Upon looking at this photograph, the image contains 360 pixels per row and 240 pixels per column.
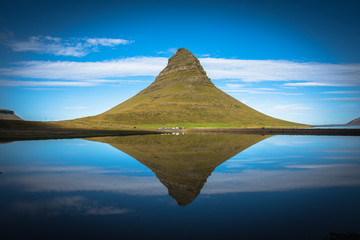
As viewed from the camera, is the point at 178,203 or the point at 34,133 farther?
the point at 34,133

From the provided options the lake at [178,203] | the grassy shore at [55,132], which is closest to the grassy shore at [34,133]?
the grassy shore at [55,132]

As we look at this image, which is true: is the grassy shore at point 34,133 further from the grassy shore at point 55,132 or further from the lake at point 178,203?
the lake at point 178,203

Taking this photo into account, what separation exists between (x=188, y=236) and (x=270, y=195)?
24.5ft

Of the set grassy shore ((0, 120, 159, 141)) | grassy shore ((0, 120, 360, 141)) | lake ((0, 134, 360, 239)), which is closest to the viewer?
lake ((0, 134, 360, 239))

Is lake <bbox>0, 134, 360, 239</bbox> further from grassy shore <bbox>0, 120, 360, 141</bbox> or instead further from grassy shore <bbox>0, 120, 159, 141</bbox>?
grassy shore <bbox>0, 120, 360, 141</bbox>

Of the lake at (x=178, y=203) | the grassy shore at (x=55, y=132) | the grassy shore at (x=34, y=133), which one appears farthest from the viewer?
the grassy shore at (x=55, y=132)

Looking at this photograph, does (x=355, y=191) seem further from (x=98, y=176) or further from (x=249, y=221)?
(x=98, y=176)

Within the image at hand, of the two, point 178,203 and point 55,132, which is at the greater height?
point 55,132

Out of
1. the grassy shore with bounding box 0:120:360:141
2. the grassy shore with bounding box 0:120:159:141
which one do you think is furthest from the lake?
the grassy shore with bounding box 0:120:360:141

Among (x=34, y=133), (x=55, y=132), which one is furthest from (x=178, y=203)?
(x=55, y=132)

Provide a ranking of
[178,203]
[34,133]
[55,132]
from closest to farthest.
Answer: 1. [178,203]
2. [34,133]
3. [55,132]

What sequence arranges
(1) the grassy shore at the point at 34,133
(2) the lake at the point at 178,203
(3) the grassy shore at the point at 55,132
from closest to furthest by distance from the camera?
(2) the lake at the point at 178,203 < (1) the grassy shore at the point at 34,133 < (3) the grassy shore at the point at 55,132

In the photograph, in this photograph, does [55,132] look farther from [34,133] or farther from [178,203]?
[178,203]

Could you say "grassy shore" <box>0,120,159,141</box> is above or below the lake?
above
